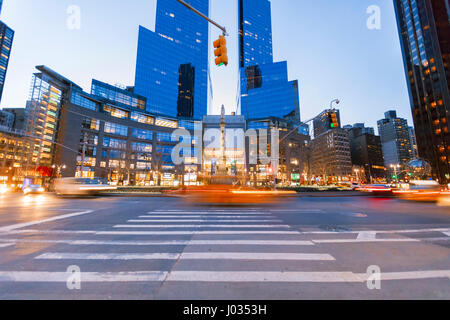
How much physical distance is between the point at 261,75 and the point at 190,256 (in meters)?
144

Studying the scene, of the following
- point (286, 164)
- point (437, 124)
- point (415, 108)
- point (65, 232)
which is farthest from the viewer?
point (286, 164)

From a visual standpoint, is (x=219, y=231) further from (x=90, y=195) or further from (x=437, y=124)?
(x=437, y=124)

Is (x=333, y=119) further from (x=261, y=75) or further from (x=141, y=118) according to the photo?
(x=261, y=75)

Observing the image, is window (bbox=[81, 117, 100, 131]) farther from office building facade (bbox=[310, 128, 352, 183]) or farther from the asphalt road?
office building facade (bbox=[310, 128, 352, 183])

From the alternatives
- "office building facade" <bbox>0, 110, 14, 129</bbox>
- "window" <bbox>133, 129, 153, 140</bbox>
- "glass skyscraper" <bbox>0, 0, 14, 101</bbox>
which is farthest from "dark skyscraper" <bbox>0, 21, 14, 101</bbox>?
"window" <bbox>133, 129, 153, 140</bbox>

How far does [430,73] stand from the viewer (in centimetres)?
6719

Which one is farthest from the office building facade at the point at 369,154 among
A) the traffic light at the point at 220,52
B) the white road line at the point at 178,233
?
the white road line at the point at 178,233

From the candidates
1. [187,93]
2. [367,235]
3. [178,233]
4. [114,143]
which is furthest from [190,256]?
[187,93]

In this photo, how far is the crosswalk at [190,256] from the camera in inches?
124

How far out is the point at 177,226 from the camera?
7004mm

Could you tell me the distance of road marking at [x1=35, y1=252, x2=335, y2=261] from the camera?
4016mm
